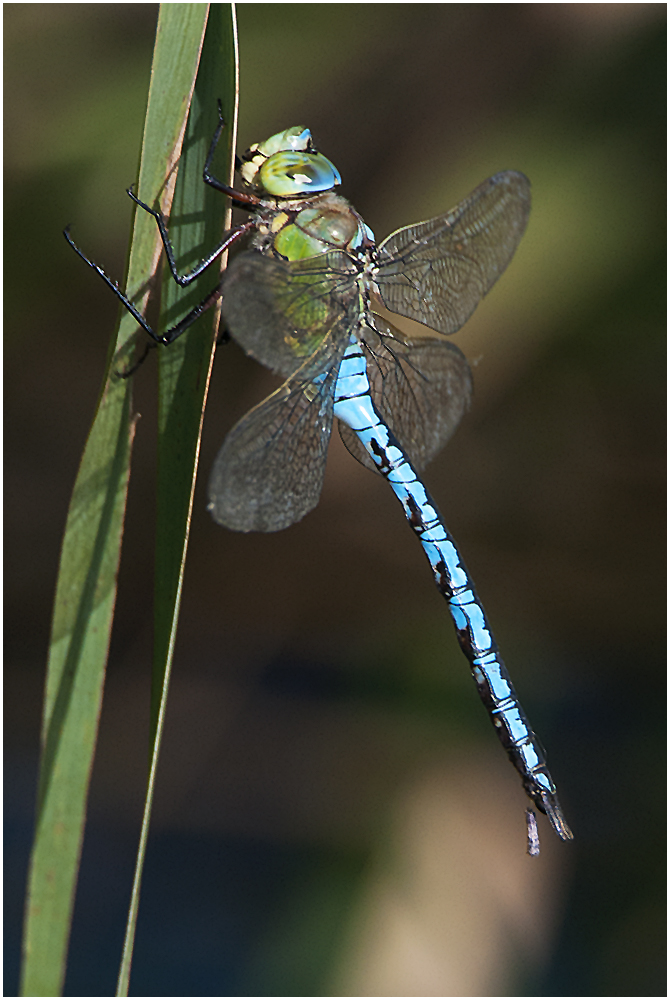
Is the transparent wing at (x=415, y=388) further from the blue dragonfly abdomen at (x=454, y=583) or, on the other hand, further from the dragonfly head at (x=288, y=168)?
the dragonfly head at (x=288, y=168)

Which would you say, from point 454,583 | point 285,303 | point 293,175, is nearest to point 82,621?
point 285,303

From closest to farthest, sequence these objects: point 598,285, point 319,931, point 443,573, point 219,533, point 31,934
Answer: point 31,934
point 443,573
point 319,931
point 598,285
point 219,533

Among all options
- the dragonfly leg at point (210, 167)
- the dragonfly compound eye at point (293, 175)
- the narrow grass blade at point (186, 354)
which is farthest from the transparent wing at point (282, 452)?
the dragonfly leg at point (210, 167)

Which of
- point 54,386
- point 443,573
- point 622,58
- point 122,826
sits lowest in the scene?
point 122,826

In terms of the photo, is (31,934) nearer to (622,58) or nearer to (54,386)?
(54,386)

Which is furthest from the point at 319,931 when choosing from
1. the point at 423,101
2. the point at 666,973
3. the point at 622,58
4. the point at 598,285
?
the point at 622,58
